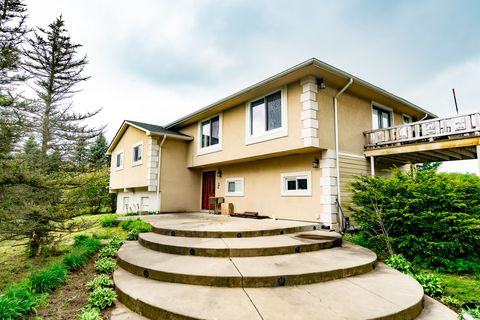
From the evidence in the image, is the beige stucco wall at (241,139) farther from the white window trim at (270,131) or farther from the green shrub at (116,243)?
the green shrub at (116,243)

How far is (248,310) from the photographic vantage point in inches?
105

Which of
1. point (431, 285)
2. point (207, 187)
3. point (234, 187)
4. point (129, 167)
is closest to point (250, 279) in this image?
point (431, 285)

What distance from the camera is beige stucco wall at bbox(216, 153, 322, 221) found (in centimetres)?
776

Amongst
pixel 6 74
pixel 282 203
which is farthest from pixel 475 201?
pixel 6 74

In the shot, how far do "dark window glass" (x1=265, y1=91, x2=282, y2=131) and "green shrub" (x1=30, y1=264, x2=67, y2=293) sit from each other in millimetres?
6690

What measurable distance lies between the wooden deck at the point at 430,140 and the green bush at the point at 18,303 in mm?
9167

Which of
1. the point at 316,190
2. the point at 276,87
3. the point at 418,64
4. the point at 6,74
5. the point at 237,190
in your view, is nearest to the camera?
the point at 6,74

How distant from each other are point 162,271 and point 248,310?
162 centimetres

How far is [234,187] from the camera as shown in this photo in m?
10.8

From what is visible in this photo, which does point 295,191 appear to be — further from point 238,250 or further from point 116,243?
point 116,243

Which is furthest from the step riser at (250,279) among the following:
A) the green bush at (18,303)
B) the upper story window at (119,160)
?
the upper story window at (119,160)

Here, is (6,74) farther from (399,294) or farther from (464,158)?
(464,158)

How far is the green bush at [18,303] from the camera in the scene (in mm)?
2680

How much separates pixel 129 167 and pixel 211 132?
6.05 meters
